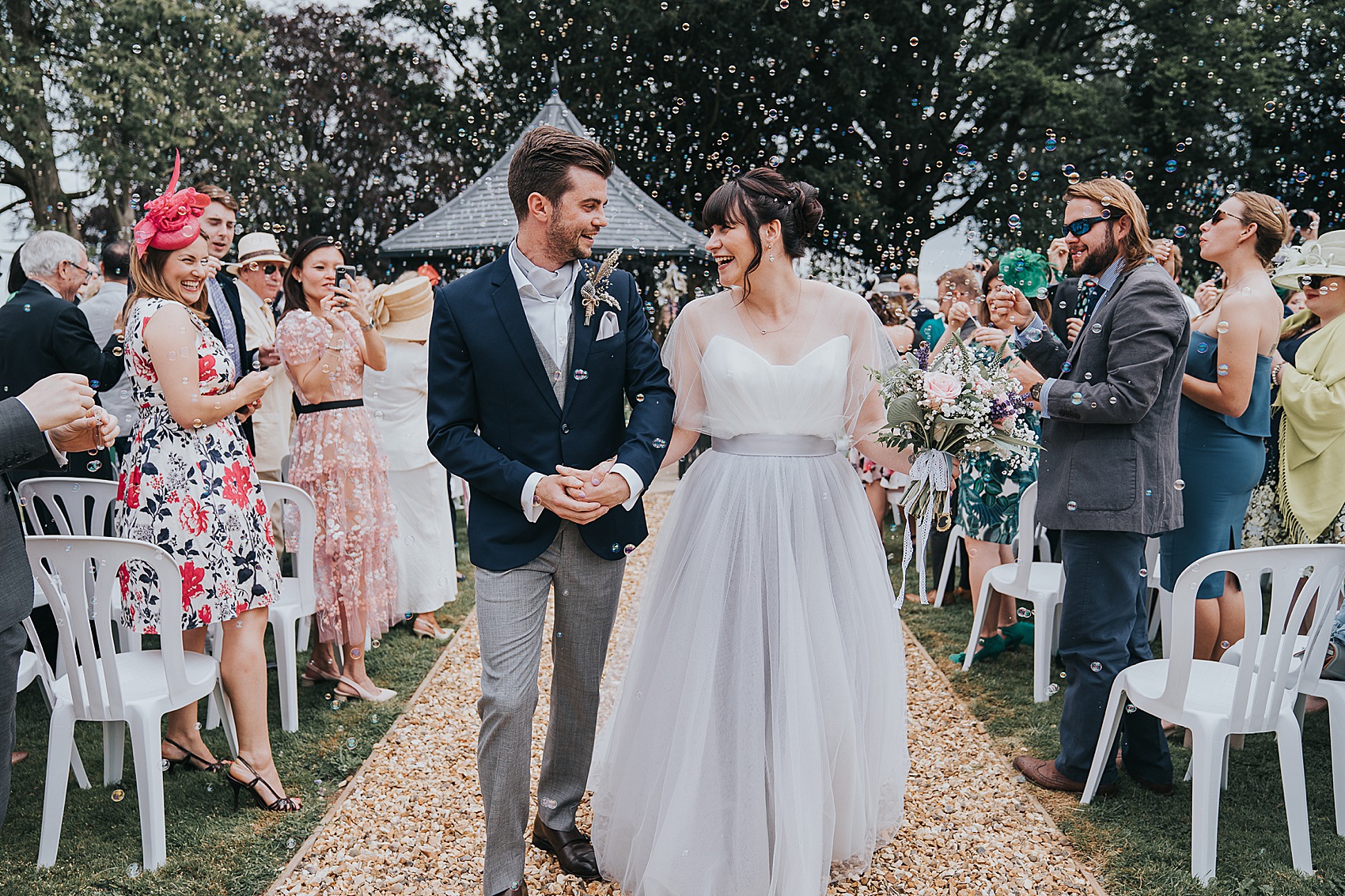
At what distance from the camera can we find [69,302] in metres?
4.60

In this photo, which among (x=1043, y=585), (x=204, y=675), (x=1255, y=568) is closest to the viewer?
(x=1255, y=568)

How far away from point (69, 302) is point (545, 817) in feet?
11.8

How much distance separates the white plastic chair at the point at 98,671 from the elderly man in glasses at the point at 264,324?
2597 mm

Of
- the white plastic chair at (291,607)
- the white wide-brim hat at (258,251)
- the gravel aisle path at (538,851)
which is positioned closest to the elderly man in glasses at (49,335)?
the white wide-brim hat at (258,251)

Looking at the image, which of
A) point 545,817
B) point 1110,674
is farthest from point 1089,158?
point 545,817

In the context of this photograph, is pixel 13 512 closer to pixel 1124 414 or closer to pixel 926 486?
pixel 926 486

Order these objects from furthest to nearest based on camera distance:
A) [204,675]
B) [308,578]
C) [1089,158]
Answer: [1089,158] < [308,578] < [204,675]

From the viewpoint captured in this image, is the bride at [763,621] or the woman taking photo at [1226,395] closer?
the bride at [763,621]

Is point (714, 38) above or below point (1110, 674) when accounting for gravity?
above

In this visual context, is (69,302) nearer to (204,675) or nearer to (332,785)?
(204,675)

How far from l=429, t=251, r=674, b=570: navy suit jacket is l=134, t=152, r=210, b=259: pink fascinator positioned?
1.22m

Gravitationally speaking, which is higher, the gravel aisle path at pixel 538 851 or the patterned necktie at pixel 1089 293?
the patterned necktie at pixel 1089 293

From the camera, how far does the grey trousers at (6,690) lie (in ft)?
7.06

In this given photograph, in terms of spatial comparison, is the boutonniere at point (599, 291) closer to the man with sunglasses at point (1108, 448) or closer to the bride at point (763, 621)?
the bride at point (763, 621)
